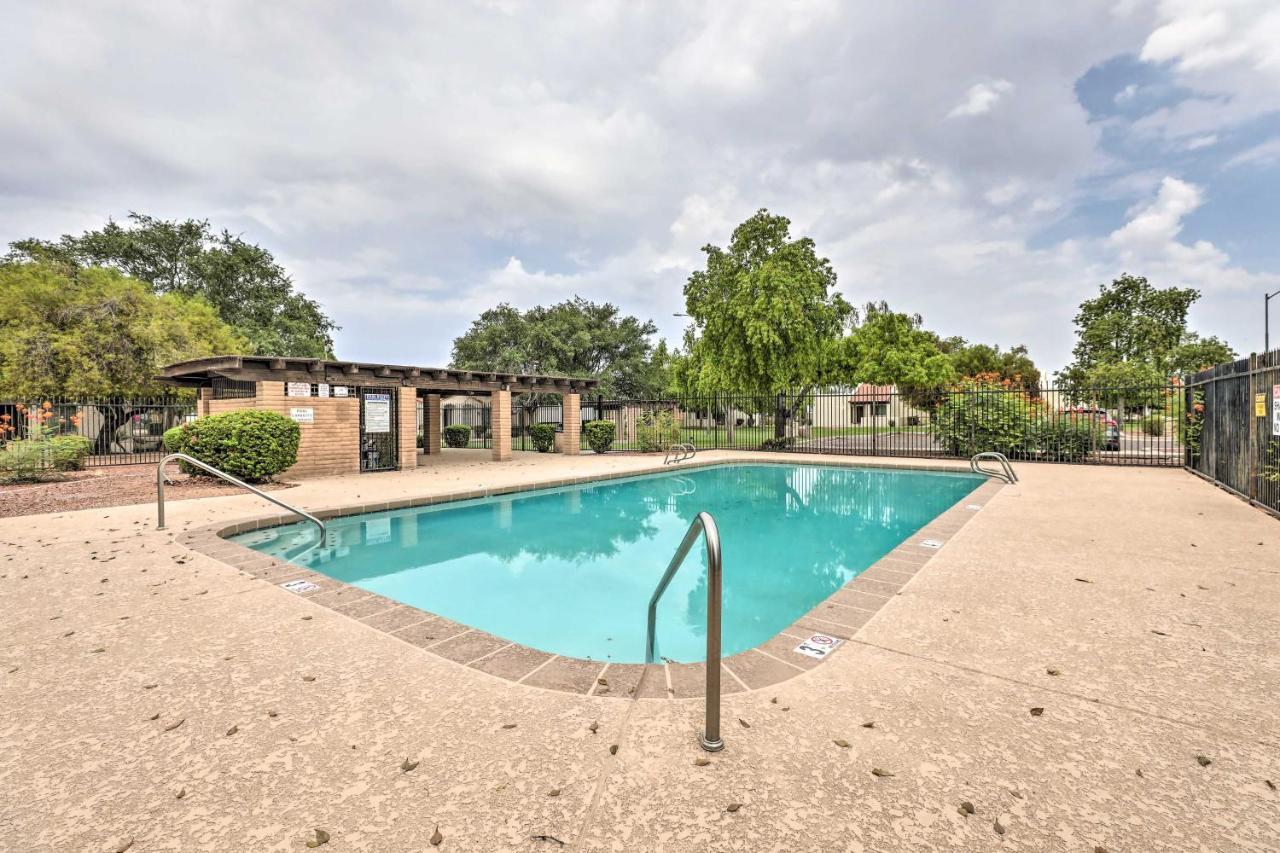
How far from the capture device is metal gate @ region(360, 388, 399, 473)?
11.5 m

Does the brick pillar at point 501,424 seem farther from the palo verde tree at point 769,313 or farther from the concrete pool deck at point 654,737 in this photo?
the concrete pool deck at point 654,737

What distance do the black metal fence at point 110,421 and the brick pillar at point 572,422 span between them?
10.3 meters

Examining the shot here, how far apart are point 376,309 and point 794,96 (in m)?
20.4

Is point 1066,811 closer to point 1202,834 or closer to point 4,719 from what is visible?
point 1202,834

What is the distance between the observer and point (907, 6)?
8.02 metres

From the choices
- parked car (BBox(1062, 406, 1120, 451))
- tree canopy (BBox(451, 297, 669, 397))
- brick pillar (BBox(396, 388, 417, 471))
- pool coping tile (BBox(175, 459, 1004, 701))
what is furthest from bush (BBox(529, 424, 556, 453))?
parked car (BBox(1062, 406, 1120, 451))

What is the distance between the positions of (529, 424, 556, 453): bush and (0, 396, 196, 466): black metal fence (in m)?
9.60

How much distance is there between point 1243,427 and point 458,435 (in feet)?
67.9

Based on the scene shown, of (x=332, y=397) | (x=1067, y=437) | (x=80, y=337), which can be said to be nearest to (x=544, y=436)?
(x=332, y=397)

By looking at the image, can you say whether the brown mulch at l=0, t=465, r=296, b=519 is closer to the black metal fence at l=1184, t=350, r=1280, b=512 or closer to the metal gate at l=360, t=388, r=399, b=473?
the metal gate at l=360, t=388, r=399, b=473

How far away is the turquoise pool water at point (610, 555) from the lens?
4355 millimetres

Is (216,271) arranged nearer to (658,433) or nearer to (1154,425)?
(658,433)

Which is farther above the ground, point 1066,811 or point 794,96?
point 794,96

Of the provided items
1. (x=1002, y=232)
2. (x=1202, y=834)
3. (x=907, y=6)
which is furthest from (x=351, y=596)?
(x=1002, y=232)
